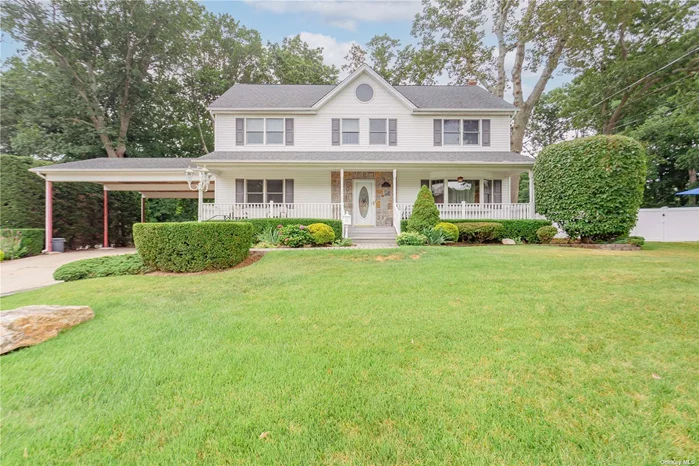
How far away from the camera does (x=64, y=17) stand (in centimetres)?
1834

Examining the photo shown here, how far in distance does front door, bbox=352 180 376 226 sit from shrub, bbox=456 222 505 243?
4276mm

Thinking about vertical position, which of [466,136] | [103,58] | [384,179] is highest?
[103,58]

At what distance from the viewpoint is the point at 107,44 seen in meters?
19.9

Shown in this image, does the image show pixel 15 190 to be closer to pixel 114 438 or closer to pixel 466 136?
Answer: pixel 114 438

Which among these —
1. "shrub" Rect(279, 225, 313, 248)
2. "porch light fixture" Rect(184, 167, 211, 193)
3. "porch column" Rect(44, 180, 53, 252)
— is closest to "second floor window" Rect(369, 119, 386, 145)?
"shrub" Rect(279, 225, 313, 248)

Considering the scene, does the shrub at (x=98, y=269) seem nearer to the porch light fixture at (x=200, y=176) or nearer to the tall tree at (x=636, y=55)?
the porch light fixture at (x=200, y=176)

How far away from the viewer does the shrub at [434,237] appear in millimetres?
10398

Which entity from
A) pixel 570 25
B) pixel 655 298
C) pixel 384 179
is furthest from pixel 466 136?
pixel 655 298

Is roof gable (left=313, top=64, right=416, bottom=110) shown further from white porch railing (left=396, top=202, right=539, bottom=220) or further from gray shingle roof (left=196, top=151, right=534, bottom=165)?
white porch railing (left=396, top=202, right=539, bottom=220)

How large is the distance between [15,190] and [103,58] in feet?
46.6

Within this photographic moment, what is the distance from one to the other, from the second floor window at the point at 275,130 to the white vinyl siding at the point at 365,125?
0.77ft

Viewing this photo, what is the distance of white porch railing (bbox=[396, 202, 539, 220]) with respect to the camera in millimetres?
12641

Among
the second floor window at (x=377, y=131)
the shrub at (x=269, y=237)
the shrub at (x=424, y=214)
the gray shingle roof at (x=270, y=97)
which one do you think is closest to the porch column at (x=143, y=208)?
the gray shingle roof at (x=270, y=97)

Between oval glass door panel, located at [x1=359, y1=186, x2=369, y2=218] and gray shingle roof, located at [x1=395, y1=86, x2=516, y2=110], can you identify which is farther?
gray shingle roof, located at [x1=395, y1=86, x2=516, y2=110]
